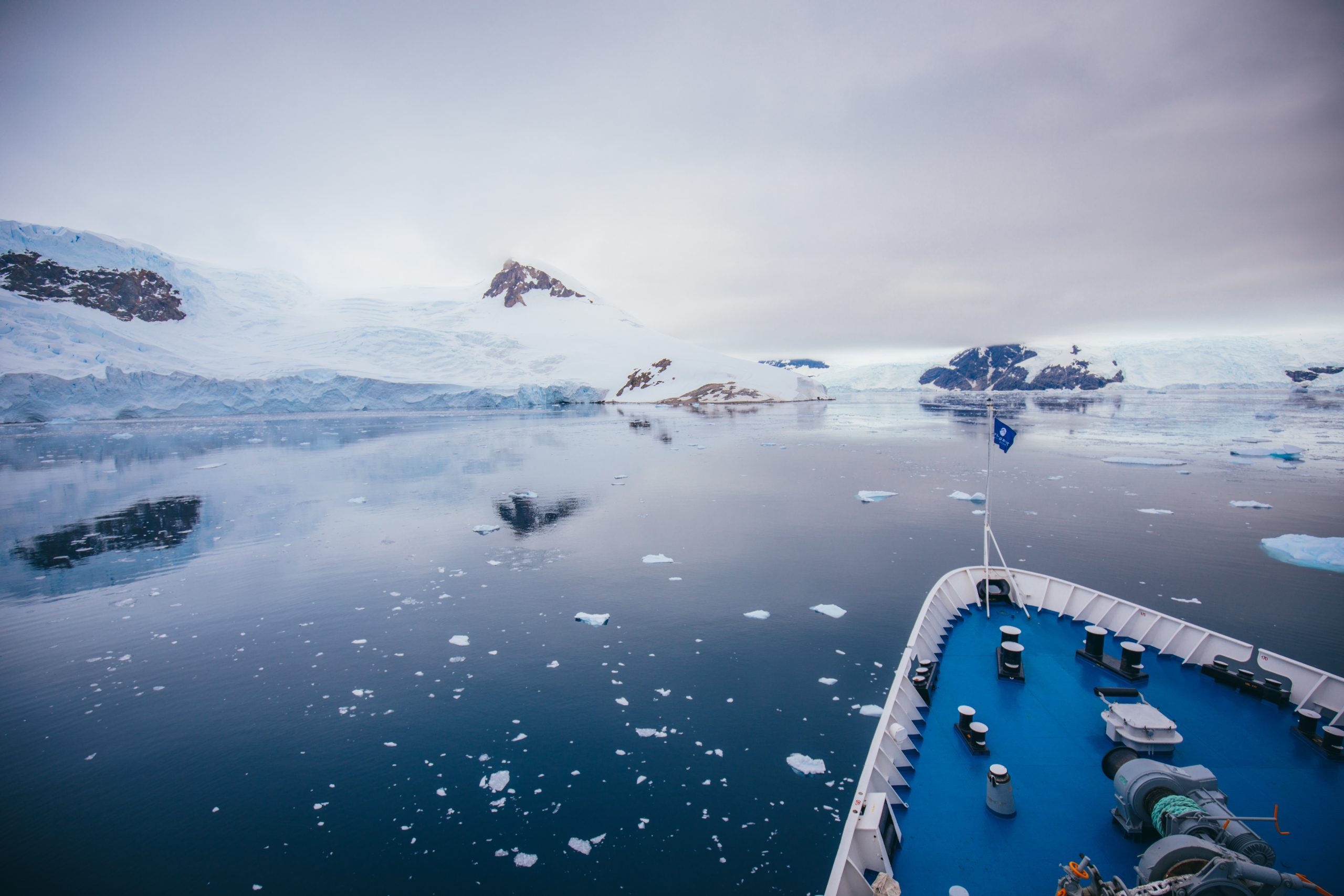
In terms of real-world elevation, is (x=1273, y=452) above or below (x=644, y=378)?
below

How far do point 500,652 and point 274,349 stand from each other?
91595mm

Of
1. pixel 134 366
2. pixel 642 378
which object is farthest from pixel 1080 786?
pixel 642 378

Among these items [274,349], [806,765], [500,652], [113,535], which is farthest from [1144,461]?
[274,349]

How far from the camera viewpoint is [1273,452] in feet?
93.4

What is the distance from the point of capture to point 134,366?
59.5m

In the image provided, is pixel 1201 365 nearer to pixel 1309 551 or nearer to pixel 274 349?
pixel 1309 551

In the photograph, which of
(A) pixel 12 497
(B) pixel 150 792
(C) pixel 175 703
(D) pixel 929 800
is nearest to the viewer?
(D) pixel 929 800

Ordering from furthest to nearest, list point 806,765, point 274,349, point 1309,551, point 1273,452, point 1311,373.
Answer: point 1311,373
point 274,349
point 1273,452
point 1309,551
point 806,765

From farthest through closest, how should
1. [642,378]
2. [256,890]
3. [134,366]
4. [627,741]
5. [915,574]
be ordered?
[642,378] < [134,366] < [915,574] < [627,741] < [256,890]

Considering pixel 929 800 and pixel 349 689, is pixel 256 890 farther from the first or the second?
pixel 929 800

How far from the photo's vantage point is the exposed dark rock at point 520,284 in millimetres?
133875

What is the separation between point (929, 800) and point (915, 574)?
7.73 m

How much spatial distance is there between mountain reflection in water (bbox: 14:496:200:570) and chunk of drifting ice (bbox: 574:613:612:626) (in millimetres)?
13487

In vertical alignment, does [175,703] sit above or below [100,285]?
below
